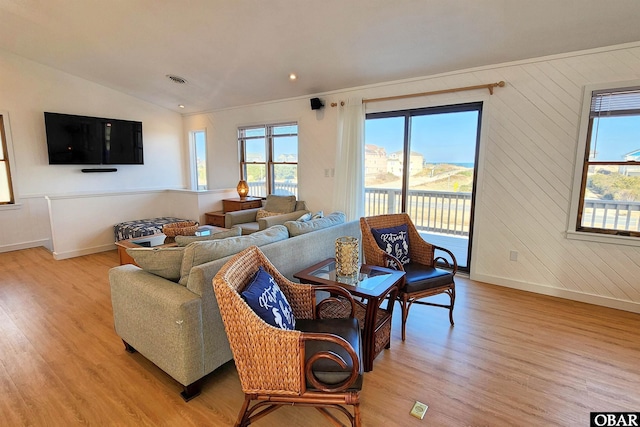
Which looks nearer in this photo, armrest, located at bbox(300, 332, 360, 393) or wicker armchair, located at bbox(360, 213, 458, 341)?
armrest, located at bbox(300, 332, 360, 393)

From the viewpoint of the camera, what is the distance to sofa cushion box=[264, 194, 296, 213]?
16.8 ft

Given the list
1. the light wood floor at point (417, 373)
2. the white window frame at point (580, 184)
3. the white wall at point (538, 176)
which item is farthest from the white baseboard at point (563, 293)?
the white window frame at point (580, 184)

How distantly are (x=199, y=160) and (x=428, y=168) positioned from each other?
5006 mm

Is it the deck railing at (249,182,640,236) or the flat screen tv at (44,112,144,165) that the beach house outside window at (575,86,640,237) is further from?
the flat screen tv at (44,112,144,165)

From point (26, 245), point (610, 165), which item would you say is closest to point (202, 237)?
point (610, 165)

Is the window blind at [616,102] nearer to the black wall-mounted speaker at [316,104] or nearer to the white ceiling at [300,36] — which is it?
the white ceiling at [300,36]

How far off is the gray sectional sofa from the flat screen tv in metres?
4.23

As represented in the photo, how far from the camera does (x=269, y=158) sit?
224 inches

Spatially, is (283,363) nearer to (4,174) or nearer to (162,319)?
(162,319)

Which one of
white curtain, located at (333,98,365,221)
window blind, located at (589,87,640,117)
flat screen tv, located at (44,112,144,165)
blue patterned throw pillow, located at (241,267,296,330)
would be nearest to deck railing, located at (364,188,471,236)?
white curtain, located at (333,98,365,221)

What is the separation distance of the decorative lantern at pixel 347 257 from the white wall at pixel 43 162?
4557 mm

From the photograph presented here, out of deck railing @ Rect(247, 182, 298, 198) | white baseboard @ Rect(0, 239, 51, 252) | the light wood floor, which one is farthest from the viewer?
deck railing @ Rect(247, 182, 298, 198)

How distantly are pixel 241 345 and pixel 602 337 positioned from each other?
294 cm

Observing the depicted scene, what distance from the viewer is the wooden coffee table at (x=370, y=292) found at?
201cm
